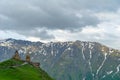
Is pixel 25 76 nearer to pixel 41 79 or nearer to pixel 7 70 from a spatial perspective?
pixel 41 79

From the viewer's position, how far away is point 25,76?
17725cm

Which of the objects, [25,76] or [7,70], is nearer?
[25,76]

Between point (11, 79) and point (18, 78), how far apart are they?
3.81 meters

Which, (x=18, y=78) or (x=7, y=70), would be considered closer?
(x=18, y=78)

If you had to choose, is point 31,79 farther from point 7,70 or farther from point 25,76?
point 7,70

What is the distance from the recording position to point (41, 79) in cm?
18112

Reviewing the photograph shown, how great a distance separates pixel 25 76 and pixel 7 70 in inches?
978

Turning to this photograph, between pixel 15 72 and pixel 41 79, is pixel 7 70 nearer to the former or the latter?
pixel 15 72

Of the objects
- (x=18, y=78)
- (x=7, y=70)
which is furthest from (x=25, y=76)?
(x=7, y=70)

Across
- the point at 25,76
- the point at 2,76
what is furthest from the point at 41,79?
the point at 2,76

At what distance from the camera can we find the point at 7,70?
19825cm

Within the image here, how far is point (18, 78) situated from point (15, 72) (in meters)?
18.9

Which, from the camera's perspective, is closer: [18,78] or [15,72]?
[18,78]

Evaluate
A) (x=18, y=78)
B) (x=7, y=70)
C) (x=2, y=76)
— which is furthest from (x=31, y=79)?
(x=7, y=70)
